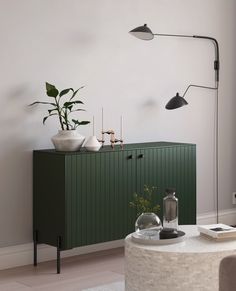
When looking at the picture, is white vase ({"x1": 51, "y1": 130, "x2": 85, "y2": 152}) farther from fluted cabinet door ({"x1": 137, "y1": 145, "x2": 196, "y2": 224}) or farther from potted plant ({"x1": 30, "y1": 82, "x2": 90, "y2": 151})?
fluted cabinet door ({"x1": 137, "y1": 145, "x2": 196, "y2": 224})

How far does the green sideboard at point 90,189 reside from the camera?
14.8 feet

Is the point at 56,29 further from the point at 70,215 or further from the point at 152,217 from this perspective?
the point at 152,217

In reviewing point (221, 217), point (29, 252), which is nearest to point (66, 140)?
point (29, 252)

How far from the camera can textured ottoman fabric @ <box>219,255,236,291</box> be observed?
219cm

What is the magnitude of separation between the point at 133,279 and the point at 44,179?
1398 mm

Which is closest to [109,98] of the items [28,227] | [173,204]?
[28,227]

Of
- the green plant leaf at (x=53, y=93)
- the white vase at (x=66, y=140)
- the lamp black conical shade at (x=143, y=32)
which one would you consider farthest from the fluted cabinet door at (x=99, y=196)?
the lamp black conical shade at (x=143, y=32)

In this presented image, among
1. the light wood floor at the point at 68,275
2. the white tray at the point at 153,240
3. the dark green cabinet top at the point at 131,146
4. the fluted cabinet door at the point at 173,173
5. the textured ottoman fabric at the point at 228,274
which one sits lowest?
the light wood floor at the point at 68,275

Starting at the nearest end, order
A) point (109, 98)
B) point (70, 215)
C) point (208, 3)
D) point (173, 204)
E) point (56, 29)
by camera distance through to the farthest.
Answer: point (173, 204), point (70, 215), point (56, 29), point (109, 98), point (208, 3)

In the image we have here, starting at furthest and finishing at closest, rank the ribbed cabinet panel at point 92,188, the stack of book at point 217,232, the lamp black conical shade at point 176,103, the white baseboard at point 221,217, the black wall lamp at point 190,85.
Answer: the white baseboard at point 221,217 < the lamp black conical shade at point 176,103 < the black wall lamp at point 190,85 < the ribbed cabinet panel at point 92,188 < the stack of book at point 217,232

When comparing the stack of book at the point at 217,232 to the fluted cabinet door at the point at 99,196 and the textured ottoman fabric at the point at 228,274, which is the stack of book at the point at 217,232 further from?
the textured ottoman fabric at the point at 228,274

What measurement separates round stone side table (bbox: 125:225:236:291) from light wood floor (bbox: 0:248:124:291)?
2.97ft

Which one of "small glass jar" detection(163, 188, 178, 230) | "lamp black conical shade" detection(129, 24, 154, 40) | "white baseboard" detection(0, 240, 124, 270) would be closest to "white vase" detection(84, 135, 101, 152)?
"white baseboard" detection(0, 240, 124, 270)

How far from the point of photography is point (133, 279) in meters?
3.44
